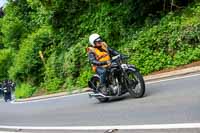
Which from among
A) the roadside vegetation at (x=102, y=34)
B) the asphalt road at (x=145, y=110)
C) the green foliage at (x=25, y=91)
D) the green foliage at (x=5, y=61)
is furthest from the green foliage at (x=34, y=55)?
the asphalt road at (x=145, y=110)

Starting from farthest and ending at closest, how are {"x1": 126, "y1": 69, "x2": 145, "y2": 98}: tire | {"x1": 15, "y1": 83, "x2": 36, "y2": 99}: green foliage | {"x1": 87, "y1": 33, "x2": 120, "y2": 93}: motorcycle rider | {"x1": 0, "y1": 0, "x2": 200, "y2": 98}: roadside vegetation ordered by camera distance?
{"x1": 15, "y1": 83, "x2": 36, "y2": 99}: green foliage, {"x1": 0, "y1": 0, "x2": 200, "y2": 98}: roadside vegetation, {"x1": 87, "y1": 33, "x2": 120, "y2": 93}: motorcycle rider, {"x1": 126, "y1": 69, "x2": 145, "y2": 98}: tire

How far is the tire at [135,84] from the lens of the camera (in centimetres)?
1153

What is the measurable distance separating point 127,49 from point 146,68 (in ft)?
5.36

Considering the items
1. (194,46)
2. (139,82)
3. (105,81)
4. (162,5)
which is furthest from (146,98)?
(162,5)

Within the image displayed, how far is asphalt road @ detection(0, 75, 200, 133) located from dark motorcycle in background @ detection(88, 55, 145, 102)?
22 cm

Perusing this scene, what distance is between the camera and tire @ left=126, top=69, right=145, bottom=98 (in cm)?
1153

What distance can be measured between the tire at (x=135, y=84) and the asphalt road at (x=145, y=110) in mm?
184

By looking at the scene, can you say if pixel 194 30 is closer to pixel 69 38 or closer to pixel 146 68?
pixel 146 68

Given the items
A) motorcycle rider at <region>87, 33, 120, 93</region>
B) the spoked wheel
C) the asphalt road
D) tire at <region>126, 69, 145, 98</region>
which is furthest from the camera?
the spoked wheel

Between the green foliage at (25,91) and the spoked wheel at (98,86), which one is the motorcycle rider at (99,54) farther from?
the green foliage at (25,91)

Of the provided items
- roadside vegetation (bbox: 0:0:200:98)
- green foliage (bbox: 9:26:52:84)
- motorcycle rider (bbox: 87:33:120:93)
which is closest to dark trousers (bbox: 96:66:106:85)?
motorcycle rider (bbox: 87:33:120:93)

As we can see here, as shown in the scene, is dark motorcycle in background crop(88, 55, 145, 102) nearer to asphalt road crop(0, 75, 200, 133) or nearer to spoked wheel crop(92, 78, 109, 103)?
spoked wheel crop(92, 78, 109, 103)

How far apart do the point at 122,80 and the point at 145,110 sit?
1.96m

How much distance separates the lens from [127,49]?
19641 millimetres
